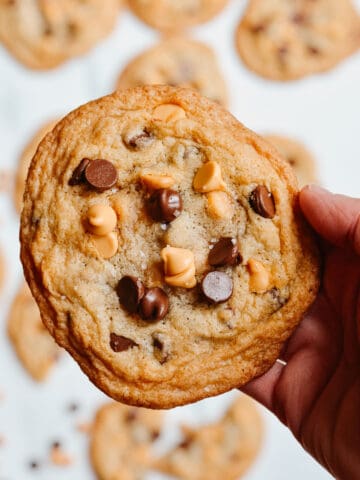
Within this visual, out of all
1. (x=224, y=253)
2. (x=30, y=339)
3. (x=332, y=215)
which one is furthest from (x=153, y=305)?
(x=30, y=339)

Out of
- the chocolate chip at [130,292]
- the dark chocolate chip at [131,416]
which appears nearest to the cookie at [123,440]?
the dark chocolate chip at [131,416]

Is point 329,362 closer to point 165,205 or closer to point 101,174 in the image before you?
point 165,205

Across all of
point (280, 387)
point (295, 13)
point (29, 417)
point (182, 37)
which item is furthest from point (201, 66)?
point (29, 417)

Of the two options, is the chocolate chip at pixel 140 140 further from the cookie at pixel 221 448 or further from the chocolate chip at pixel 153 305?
the cookie at pixel 221 448

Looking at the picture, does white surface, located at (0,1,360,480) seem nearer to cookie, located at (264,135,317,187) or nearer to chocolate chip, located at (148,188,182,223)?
cookie, located at (264,135,317,187)

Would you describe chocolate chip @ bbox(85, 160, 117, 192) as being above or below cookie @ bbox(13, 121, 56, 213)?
above

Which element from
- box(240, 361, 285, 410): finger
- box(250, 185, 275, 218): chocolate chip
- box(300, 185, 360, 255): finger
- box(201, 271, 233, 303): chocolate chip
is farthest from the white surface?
box(201, 271, 233, 303): chocolate chip
